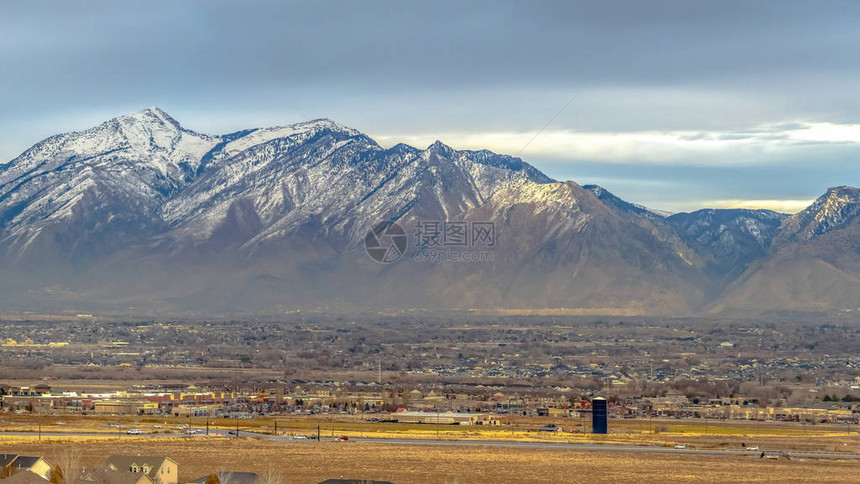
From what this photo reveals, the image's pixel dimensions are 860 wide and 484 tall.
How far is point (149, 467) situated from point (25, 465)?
6.80 metres

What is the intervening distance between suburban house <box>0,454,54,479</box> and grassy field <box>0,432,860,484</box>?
8372mm

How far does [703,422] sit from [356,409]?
38735mm

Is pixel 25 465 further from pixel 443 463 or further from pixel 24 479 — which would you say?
pixel 443 463

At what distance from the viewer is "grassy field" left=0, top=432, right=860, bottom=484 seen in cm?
9238

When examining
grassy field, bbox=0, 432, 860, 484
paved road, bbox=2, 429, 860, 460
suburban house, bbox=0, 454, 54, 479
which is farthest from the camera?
paved road, bbox=2, 429, 860, 460

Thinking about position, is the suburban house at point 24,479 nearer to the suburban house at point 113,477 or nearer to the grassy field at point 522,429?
the suburban house at point 113,477

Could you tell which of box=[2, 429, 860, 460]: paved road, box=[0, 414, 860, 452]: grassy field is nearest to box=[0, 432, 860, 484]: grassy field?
box=[2, 429, 860, 460]: paved road

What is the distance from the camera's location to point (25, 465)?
81.4 metres

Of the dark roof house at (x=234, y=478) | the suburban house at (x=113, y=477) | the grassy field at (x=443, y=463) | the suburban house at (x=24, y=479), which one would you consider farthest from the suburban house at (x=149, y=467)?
the suburban house at (x=24, y=479)

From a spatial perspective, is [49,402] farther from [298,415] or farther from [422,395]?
[422,395]

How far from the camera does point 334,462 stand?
3890 inches

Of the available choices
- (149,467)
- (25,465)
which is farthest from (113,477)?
(25,465)

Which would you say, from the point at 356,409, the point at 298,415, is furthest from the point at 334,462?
the point at 356,409

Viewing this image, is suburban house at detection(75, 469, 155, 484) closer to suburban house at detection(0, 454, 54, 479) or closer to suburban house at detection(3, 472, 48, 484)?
suburban house at detection(3, 472, 48, 484)
